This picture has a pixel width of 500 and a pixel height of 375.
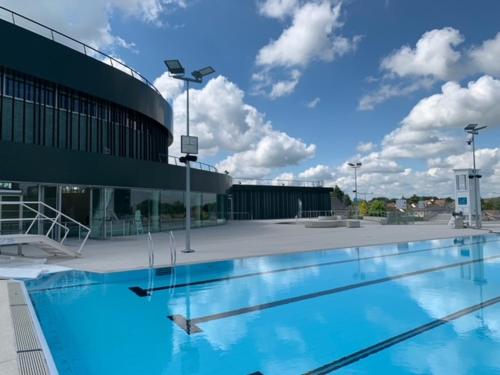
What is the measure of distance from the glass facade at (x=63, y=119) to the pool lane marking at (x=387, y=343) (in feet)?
57.1

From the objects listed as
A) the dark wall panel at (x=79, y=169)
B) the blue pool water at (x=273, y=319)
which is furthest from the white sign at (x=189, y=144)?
the dark wall panel at (x=79, y=169)

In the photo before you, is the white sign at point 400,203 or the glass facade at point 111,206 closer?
the glass facade at point 111,206

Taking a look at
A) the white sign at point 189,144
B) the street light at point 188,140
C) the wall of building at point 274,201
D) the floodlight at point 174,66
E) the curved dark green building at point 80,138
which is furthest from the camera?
the wall of building at point 274,201

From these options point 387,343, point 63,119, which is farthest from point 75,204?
point 387,343

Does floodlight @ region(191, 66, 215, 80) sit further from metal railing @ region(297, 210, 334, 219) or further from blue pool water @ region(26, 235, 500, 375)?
metal railing @ region(297, 210, 334, 219)

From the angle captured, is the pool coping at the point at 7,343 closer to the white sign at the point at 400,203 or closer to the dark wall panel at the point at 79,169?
the dark wall panel at the point at 79,169

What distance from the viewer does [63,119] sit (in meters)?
18.7

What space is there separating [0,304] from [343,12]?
62.1 ft

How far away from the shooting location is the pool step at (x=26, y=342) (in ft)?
11.8

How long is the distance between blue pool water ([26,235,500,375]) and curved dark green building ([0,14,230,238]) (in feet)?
27.0

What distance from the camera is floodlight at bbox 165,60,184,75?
12.9 meters

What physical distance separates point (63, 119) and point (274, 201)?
32023 mm

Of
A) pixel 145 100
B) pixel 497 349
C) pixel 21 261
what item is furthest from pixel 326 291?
pixel 145 100

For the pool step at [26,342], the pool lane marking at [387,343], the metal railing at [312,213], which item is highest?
the metal railing at [312,213]
